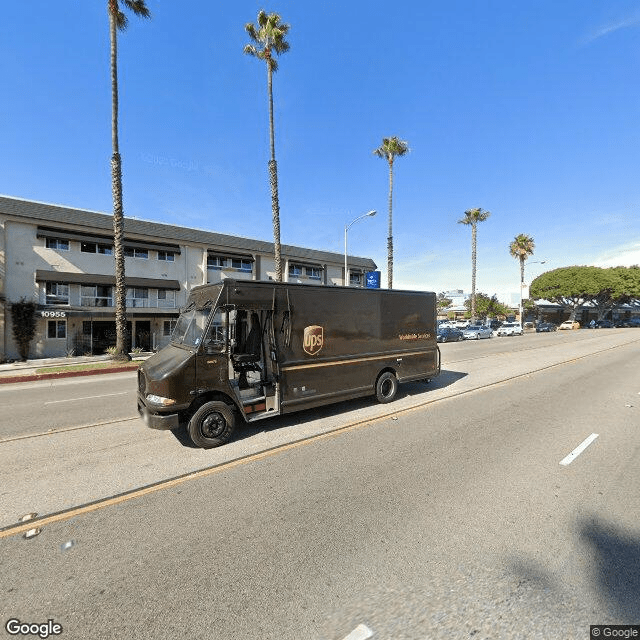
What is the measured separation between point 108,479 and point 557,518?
5357mm

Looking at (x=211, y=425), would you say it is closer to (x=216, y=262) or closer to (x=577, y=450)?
(x=577, y=450)

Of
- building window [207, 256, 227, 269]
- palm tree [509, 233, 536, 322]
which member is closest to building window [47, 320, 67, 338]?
building window [207, 256, 227, 269]

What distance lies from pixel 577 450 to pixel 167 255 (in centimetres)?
2801

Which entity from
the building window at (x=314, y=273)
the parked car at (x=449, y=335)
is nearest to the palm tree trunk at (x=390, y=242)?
the parked car at (x=449, y=335)

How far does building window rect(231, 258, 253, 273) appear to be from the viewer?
30781 mm

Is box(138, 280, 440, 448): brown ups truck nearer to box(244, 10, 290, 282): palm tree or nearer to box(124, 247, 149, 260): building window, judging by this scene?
box(244, 10, 290, 282): palm tree

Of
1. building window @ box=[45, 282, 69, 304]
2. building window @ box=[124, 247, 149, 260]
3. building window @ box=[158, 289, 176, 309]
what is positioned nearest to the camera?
building window @ box=[45, 282, 69, 304]

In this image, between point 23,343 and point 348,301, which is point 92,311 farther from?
point 348,301

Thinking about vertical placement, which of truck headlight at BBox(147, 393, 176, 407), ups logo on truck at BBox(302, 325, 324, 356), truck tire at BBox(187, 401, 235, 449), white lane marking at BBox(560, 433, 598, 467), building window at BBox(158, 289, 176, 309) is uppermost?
building window at BBox(158, 289, 176, 309)

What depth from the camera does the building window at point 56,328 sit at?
22125 mm

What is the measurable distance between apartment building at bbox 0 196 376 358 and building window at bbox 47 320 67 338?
2.1 inches

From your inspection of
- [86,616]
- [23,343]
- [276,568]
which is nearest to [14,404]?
[86,616]

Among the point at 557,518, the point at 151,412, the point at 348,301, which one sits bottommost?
the point at 557,518

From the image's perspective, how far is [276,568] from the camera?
2.86 m
